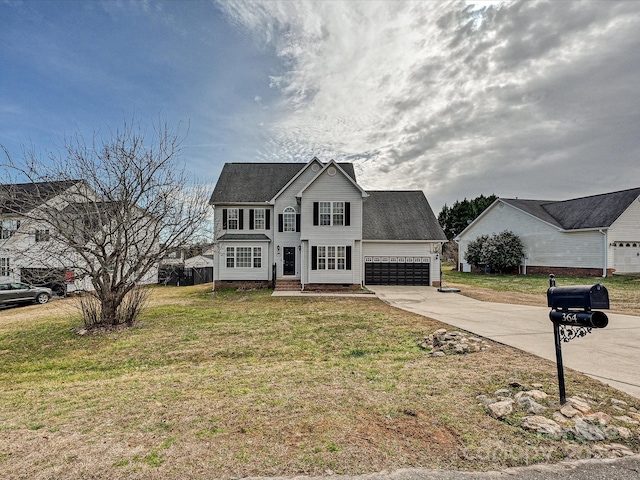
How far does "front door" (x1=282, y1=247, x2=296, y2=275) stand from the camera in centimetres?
2166

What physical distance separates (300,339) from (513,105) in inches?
708

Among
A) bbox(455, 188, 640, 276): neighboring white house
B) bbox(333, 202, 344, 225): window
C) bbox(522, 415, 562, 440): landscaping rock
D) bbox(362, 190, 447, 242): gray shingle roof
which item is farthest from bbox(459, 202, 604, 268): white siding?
bbox(522, 415, 562, 440): landscaping rock

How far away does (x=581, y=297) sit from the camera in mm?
3748

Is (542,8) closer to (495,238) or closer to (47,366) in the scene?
(47,366)

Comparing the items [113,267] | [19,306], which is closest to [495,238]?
[113,267]

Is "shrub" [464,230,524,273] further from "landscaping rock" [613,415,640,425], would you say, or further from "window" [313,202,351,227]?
"landscaping rock" [613,415,640,425]

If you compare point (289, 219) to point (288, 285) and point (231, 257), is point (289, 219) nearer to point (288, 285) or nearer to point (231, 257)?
point (288, 285)

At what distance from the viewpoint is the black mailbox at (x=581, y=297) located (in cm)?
365

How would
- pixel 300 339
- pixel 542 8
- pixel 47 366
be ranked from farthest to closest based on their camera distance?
pixel 542 8, pixel 300 339, pixel 47 366

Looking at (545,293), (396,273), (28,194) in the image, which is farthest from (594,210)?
(28,194)

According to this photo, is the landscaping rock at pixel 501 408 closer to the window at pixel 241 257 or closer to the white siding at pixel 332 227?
the white siding at pixel 332 227

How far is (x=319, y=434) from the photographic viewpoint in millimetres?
3535

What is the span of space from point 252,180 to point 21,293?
15.4m

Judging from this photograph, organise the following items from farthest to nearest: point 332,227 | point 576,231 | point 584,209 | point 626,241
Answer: point 584,209 → point 576,231 → point 626,241 → point 332,227
